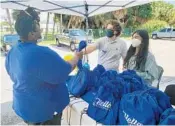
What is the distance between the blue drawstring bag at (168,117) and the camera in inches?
50.8

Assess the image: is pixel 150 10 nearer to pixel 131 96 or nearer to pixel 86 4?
pixel 86 4

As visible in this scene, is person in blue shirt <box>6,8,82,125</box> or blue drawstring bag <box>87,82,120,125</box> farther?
blue drawstring bag <box>87,82,120,125</box>

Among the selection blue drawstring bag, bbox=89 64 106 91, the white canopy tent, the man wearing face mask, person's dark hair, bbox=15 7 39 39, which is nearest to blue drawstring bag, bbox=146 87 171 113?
blue drawstring bag, bbox=89 64 106 91

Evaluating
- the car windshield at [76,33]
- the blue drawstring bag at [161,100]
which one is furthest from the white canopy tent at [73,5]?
the car windshield at [76,33]

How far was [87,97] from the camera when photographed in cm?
197

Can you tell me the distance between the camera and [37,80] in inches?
60.9

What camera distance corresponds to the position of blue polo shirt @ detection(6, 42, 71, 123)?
4.87 feet

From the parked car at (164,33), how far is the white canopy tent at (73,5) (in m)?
17.1

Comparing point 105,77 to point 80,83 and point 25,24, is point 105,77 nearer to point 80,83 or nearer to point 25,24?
point 80,83

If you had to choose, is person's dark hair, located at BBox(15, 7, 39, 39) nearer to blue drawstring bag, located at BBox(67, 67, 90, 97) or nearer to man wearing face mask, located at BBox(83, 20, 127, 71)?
blue drawstring bag, located at BBox(67, 67, 90, 97)

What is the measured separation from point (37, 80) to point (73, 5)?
3425mm

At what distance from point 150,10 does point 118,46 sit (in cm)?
2223

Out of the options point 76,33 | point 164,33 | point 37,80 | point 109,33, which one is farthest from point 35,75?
point 164,33

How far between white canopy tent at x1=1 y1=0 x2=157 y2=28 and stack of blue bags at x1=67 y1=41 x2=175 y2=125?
8.24ft
